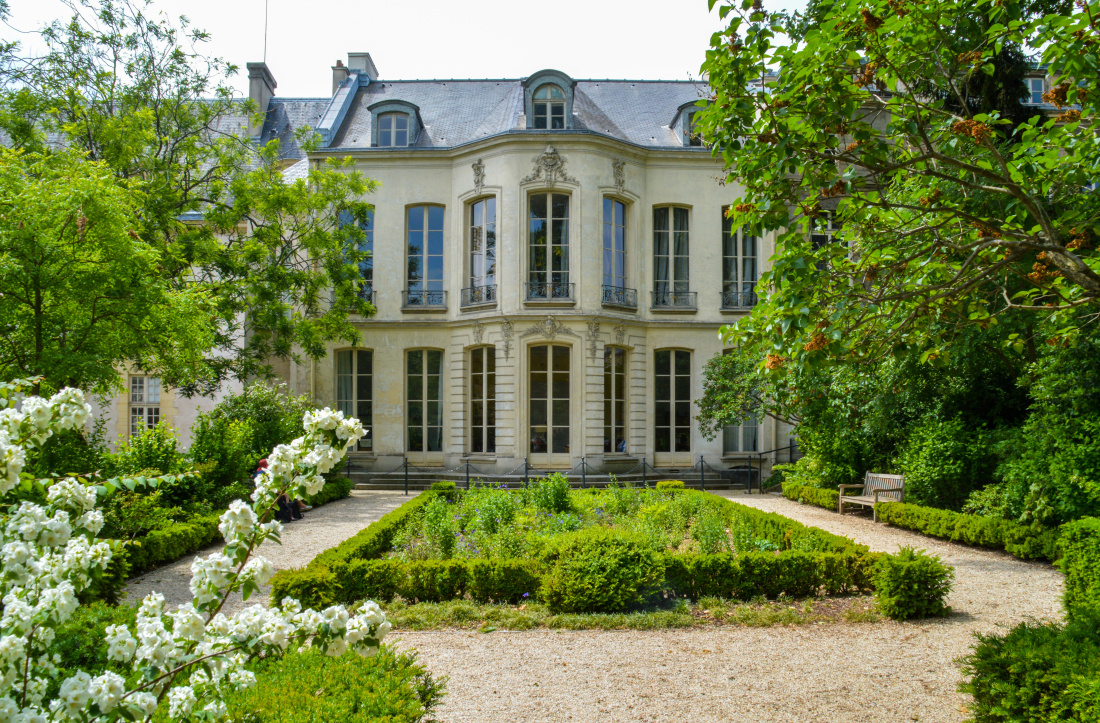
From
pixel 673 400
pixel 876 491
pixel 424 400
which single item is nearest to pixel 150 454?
pixel 424 400

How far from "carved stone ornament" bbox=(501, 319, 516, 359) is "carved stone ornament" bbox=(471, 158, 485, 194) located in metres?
3.75

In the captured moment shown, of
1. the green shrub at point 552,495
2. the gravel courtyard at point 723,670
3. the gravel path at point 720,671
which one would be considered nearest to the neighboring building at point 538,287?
the green shrub at point 552,495

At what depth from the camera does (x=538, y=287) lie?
19969 mm

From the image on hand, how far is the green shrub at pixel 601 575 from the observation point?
678 cm

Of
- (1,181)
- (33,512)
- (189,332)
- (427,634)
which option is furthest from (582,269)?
(33,512)

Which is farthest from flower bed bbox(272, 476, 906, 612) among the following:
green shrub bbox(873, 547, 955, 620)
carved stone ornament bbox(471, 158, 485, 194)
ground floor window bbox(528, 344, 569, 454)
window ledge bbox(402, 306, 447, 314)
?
carved stone ornament bbox(471, 158, 485, 194)

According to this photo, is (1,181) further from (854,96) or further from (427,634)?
(854,96)

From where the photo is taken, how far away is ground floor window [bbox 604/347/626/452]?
2009cm

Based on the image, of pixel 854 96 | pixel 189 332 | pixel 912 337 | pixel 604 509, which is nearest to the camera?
pixel 854 96

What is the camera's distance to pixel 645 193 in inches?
834

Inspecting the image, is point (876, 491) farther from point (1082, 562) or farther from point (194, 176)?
point (194, 176)

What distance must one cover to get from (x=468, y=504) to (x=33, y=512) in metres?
9.48

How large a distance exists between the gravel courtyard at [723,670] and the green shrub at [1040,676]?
552 mm

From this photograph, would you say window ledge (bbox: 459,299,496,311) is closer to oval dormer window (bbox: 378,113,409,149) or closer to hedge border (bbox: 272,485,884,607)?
oval dormer window (bbox: 378,113,409,149)
